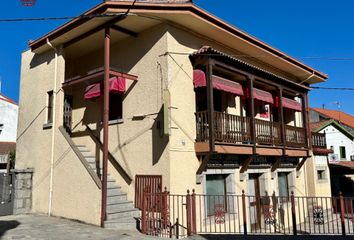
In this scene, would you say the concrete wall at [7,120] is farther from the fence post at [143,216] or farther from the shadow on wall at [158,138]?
the fence post at [143,216]

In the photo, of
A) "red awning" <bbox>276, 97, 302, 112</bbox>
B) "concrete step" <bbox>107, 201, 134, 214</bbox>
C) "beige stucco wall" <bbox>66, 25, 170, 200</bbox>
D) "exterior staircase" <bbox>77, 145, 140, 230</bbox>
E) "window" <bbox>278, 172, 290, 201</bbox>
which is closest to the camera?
"exterior staircase" <bbox>77, 145, 140, 230</bbox>

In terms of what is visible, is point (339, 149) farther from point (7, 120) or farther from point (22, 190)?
point (7, 120)

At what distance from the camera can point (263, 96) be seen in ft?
42.6

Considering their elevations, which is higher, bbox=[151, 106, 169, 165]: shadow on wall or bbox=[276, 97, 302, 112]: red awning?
bbox=[276, 97, 302, 112]: red awning

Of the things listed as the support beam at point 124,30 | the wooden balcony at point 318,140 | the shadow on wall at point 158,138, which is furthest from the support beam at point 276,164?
the support beam at point 124,30

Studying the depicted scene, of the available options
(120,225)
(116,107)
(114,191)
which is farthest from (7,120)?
(120,225)

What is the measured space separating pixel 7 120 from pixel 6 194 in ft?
78.8

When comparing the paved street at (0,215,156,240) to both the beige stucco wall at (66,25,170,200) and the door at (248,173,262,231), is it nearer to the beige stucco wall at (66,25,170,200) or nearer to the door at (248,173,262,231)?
the beige stucco wall at (66,25,170,200)

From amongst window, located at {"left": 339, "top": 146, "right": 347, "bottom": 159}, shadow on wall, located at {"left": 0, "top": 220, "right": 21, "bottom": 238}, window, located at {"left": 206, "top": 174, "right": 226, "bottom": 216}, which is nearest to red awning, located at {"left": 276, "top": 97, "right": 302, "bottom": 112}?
window, located at {"left": 206, "top": 174, "right": 226, "bottom": 216}

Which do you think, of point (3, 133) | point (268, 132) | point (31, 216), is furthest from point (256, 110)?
point (3, 133)

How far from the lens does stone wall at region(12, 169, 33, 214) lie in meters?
11.8

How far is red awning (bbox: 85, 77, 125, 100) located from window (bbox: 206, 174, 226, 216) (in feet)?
13.4

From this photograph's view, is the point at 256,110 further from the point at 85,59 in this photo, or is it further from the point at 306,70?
the point at 85,59

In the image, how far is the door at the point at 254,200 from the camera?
12.4 metres
